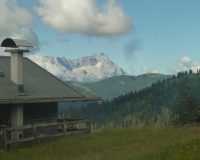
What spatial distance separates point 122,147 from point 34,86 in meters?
8.30

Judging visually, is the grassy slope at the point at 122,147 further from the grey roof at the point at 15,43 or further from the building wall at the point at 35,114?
the grey roof at the point at 15,43

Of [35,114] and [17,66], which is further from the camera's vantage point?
[35,114]

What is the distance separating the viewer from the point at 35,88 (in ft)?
65.2

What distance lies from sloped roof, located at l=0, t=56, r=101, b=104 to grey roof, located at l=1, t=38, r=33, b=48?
2.12m

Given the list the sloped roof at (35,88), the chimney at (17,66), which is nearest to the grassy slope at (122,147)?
the sloped roof at (35,88)

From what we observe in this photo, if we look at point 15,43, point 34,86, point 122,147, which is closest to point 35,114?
point 34,86

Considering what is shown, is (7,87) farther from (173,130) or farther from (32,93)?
(173,130)

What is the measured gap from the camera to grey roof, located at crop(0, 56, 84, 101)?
18.0 metres

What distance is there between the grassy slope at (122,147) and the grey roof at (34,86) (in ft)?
10.8

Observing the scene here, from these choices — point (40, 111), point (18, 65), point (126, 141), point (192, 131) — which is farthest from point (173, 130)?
point (18, 65)

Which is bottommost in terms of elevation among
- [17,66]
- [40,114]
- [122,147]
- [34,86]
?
[122,147]

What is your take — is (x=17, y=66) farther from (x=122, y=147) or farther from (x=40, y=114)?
(x=122, y=147)

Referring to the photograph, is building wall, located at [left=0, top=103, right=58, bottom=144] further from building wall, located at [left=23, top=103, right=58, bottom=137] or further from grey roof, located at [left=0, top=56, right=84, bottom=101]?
grey roof, located at [left=0, top=56, right=84, bottom=101]

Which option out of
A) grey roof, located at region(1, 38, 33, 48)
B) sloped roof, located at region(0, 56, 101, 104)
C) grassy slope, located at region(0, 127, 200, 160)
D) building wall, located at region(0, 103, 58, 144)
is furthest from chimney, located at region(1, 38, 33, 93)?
grassy slope, located at region(0, 127, 200, 160)
